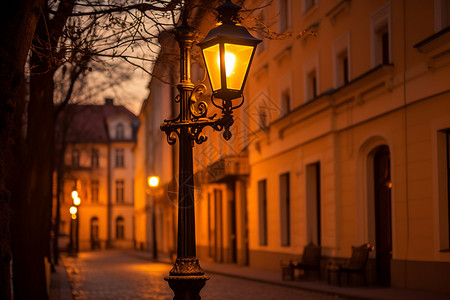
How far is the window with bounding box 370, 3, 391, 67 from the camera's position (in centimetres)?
1905

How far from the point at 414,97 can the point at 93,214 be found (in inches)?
2805

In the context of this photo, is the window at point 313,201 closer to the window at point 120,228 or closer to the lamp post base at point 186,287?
the lamp post base at point 186,287

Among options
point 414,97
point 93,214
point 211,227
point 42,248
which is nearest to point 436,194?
point 414,97

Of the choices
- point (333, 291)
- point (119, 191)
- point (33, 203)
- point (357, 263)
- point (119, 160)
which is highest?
point (119, 160)

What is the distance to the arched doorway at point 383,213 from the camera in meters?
19.5

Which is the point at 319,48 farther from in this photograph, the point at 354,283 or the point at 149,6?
the point at 149,6

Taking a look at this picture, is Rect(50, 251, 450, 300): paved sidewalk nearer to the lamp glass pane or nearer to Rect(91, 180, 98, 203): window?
the lamp glass pane

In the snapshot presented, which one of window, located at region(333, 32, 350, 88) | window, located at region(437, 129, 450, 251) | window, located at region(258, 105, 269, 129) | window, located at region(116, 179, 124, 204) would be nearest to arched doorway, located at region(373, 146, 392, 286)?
window, located at region(333, 32, 350, 88)

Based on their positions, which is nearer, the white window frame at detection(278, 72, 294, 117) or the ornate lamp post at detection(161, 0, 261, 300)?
the ornate lamp post at detection(161, 0, 261, 300)

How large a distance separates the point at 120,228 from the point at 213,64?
262 ft

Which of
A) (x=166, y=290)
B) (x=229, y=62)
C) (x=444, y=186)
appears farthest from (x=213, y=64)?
(x=166, y=290)

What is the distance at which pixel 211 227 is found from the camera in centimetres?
4072

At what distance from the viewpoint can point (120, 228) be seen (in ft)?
282

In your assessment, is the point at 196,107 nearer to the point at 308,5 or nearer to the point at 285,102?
the point at 308,5
